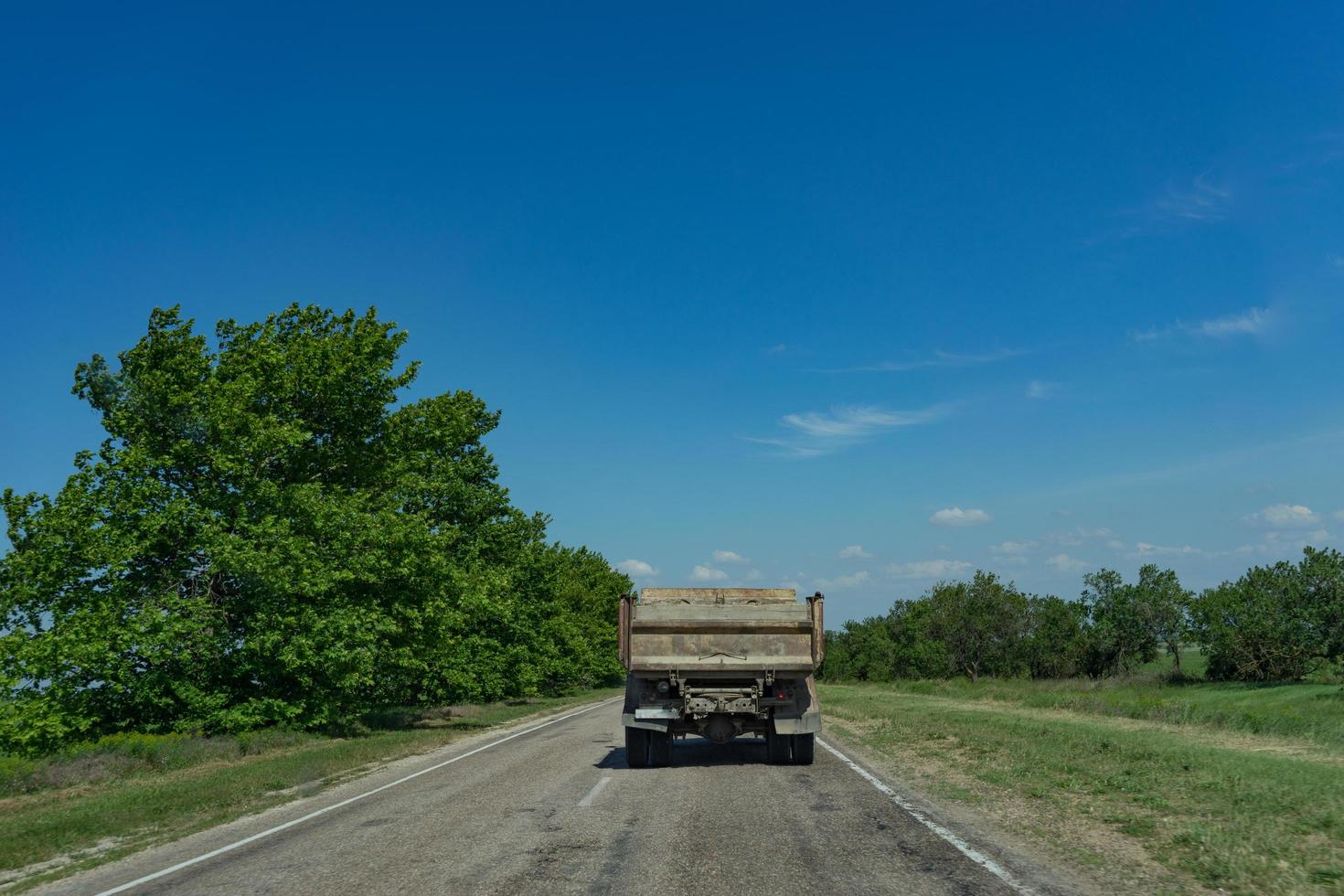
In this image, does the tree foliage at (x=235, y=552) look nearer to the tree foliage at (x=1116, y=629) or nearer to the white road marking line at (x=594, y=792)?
the white road marking line at (x=594, y=792)

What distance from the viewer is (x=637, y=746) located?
14.3 m

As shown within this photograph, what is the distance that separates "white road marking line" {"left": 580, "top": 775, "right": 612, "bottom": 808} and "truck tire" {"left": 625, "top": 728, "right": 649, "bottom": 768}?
40.4 inches

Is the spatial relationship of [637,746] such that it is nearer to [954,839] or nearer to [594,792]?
[594,792]

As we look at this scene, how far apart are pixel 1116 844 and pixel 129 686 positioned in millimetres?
20251

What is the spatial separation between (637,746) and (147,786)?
8.23 meters

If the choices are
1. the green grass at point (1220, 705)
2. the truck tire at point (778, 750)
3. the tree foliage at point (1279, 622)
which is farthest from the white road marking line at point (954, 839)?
the tree foliage at point (1279, 622)

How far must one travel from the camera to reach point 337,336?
2506 cm

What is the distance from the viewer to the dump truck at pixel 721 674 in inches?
544

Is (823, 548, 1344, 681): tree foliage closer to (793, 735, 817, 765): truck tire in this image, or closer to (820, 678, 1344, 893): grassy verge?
(820, 678, 1344, 893): grassy verge

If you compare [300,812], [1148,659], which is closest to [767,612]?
[300,812]

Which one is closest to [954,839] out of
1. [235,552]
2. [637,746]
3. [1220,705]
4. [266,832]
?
[637,746]

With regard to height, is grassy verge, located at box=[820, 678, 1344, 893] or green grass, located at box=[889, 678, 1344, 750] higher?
grassy verge, located at box=[820, 678, 1344, 893]

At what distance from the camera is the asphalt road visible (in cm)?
673

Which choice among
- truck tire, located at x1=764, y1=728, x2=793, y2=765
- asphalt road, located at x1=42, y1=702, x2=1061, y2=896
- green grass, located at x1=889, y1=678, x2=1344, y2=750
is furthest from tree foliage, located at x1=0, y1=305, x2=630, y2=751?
green grass, located at x1=889, y1=678, x2=1344, y2=750
